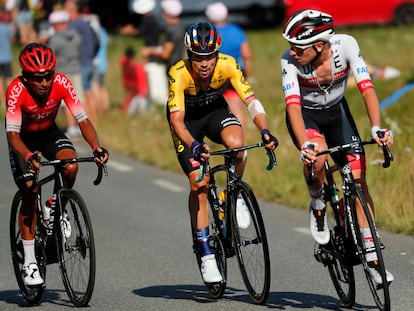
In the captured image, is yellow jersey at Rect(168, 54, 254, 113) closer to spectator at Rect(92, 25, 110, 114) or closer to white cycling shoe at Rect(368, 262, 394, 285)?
white cycling shoe at Rect(368, 262, 394, 285)

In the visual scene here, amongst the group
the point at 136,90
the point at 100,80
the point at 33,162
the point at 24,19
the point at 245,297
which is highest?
the point at 24,19

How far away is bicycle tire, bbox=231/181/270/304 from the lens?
7797 millimetres

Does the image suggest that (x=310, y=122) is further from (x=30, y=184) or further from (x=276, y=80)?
(x=276, y=80)

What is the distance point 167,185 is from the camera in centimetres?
1433

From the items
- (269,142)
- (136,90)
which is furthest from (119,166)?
(269,142)

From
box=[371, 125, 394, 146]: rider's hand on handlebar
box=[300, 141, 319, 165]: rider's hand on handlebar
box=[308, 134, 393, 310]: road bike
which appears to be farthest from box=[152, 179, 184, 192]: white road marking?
box=[371, 125, 394, 146]: rider's hand on handlebar

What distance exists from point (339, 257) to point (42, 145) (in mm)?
2462

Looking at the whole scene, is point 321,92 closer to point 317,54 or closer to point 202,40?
point 317,54

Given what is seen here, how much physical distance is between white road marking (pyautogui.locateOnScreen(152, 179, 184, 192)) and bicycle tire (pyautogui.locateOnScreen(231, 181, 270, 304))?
19.1 ft

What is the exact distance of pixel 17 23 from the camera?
91.2ft

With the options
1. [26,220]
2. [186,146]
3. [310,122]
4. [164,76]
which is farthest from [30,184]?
[164,76]

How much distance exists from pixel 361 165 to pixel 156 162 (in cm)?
859

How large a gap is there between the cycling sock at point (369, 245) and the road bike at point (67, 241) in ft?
6.18

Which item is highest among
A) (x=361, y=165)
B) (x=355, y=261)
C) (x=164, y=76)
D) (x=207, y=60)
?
(x=164, y=76)
